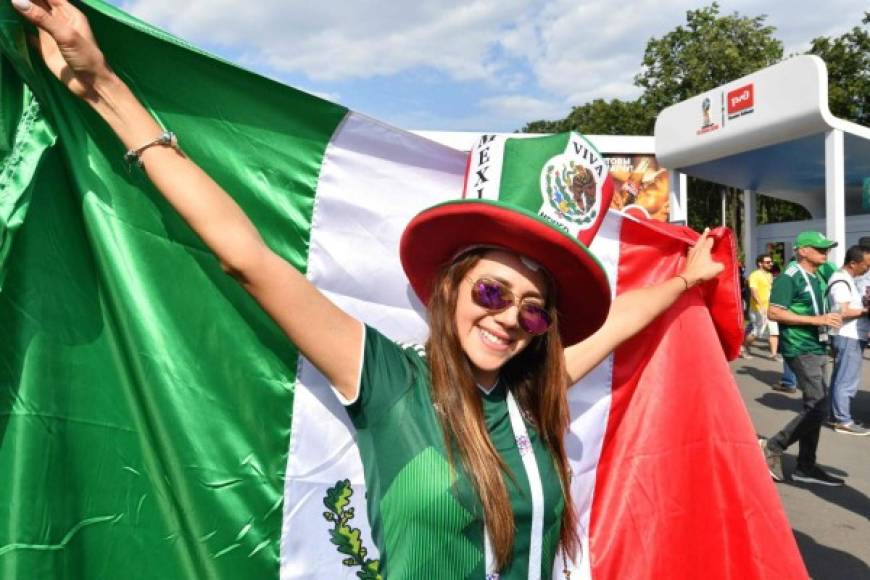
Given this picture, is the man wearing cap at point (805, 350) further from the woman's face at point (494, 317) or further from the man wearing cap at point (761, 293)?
the man wearing cap at point (761, 293)

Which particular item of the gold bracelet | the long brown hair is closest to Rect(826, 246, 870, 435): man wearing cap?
the gold bracelet

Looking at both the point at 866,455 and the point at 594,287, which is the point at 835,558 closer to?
the point at 866,455

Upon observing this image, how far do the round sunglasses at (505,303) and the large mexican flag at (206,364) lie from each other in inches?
20.5

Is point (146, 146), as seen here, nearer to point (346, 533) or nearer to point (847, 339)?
point (346, 533)

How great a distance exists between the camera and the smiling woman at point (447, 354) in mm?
1340

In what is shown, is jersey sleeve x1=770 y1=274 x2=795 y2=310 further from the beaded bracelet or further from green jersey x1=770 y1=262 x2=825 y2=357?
the beaded bracelet

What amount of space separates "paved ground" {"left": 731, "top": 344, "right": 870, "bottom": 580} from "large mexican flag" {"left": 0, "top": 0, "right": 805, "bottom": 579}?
2.26 m

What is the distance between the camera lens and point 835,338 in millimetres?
6484

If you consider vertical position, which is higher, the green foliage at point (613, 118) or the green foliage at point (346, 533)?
the green foliage at point (613, 118)

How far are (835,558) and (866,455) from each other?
2.34 metres

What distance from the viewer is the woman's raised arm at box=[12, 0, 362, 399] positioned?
4.32 ft

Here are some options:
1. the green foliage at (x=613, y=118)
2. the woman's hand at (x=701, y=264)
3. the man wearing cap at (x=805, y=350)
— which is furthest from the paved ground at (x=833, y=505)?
the green foliage at (x=613, y=118)

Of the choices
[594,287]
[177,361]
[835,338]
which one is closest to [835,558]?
[835,338]

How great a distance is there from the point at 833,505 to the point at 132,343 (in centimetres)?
499
